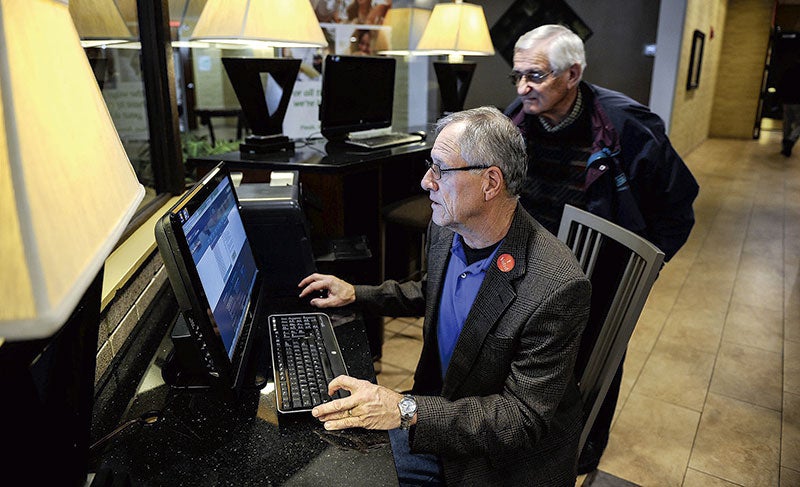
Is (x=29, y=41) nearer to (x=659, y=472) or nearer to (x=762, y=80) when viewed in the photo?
(x=659, y=472)

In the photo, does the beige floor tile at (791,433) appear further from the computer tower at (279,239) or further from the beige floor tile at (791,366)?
the computer tower at (279,239)

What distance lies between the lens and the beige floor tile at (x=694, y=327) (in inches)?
129

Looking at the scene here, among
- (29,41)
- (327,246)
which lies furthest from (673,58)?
(29,41)

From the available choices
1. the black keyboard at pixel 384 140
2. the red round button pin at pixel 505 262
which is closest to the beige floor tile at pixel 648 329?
the black keyboard at pixel 384 140

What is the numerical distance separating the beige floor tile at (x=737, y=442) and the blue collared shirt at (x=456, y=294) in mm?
1475

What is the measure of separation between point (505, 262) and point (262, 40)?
1.60 m

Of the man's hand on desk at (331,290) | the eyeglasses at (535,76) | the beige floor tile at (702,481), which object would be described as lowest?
the beige floor tile at (702,481)

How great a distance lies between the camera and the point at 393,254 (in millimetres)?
3518

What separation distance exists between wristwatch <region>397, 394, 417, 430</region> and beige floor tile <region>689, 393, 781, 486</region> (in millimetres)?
1692

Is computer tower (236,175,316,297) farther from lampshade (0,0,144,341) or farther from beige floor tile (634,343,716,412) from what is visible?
beige floor tile (634,343,716,412)

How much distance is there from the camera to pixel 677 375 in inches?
116

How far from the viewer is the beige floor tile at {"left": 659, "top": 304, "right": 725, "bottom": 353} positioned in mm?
3283

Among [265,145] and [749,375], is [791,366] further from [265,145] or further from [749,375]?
[265,145]

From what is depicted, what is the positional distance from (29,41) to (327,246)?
167 centimetres
